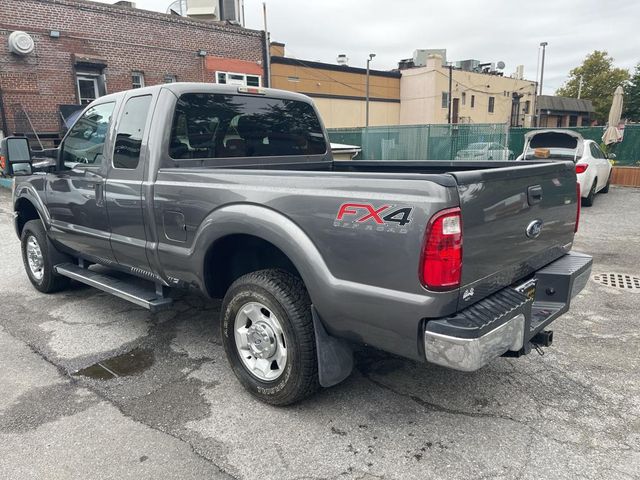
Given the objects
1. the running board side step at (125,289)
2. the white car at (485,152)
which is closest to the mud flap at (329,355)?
→ the running board side step at (125,289)

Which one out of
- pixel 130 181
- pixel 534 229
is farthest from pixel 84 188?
pixel 534 229

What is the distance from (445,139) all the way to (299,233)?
49.8ft

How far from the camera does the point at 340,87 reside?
32.2 meters

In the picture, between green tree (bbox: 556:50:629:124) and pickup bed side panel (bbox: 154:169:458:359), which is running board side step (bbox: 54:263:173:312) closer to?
pickup bed side panel (bbox: 154:169:458:359)

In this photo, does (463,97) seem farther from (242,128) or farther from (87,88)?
(242,128)

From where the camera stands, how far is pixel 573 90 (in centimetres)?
5272

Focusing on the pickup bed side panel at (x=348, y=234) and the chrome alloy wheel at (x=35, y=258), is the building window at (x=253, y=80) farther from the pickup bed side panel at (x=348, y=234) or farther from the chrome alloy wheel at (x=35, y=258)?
the pickup bed side panel at (x=348, y=234)

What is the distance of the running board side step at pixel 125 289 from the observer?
146 inches

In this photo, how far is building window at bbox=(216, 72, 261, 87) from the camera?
1956 centimetres

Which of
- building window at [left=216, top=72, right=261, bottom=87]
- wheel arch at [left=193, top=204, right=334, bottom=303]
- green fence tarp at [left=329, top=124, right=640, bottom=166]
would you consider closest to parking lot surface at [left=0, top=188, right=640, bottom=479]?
wheel arch at [left=193, top=204, right=334, bottom=303]

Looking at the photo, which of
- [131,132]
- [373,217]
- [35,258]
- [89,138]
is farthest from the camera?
[35,258]

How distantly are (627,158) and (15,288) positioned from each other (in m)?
16.1

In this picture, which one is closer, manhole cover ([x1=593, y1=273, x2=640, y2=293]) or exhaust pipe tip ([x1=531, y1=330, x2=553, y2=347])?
exhaust pipe tip ([x1=531, y1=330, x2=553, y2=347])

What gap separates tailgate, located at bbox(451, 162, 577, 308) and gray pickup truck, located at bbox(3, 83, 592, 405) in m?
0.01
